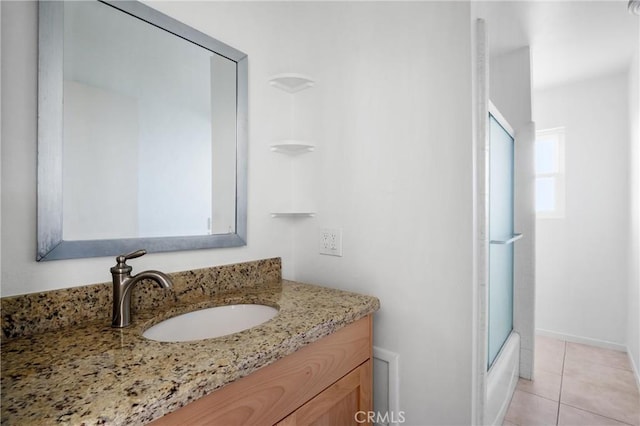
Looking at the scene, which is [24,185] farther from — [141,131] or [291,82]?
[291,82]

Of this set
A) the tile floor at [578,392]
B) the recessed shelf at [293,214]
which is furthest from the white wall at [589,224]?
the recessed shelf at [293,214]

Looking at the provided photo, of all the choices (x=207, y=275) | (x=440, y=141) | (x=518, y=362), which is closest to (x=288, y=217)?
(x=207, y=275)

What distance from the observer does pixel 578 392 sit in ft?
6.40

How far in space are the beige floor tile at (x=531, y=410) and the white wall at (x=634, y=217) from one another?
2.82 ft

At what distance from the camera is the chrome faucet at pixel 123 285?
0.83 meters

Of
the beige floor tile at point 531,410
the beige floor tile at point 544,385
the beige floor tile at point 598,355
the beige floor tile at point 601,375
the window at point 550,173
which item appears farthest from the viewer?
the window at point 550,173

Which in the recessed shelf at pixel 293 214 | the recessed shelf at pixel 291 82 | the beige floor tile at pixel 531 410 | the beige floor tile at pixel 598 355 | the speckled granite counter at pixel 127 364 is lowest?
the beige floor tile at pixel 598 355

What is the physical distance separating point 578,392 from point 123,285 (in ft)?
8.49

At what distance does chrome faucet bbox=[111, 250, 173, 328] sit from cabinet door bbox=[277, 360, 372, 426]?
1.59 ft

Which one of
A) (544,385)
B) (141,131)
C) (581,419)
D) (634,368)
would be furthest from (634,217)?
(141,131)

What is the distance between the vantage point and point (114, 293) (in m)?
0.84

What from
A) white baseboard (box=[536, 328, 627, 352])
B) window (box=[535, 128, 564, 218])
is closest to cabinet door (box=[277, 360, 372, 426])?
white baseboard (box=[536, 328, 627, 352])

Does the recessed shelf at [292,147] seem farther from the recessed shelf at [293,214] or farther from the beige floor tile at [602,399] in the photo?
the beige floor tile at [602,399]

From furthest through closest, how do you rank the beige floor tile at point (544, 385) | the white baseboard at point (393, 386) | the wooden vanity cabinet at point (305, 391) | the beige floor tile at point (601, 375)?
the beige floor tile at point (601, 375)
the beige floor tile at point (544, 385)
the white baseboard at point (393, 386)
the wooden vanity cabinet at point (305, 391)
